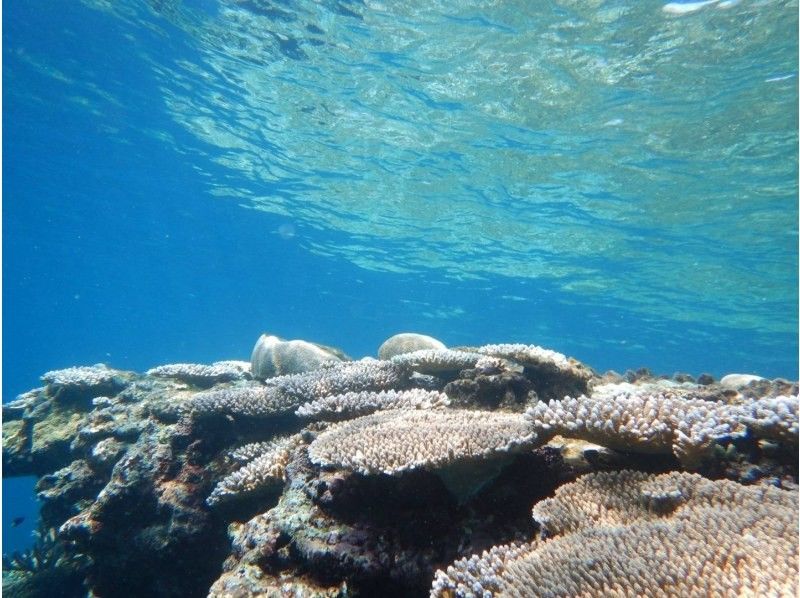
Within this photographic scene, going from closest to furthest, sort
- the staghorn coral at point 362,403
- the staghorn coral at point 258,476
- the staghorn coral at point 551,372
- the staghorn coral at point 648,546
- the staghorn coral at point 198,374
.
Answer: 1. the staghorn coral at point 648,546
2. the staghorn coral at point 258,476
3. the staghorn coral at point 362,403
4. the staghorn coral at point 551,372
5. the staghorn coral at point 198,374

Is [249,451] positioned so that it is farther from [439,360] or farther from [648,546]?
[648,546]

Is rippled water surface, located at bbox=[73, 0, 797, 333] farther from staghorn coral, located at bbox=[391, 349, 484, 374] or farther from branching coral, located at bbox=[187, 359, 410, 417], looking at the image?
branching coral, located at bbox=[187, 359, 410, 417]

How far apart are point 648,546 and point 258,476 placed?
356 cm

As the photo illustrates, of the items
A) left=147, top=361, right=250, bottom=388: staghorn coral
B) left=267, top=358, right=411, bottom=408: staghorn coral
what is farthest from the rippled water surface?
left=267, top=358, right=411, bottom=408: staghorn coral

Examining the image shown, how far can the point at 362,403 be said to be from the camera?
4.88 m

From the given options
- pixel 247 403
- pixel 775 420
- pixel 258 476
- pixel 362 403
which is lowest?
pixel 775 420

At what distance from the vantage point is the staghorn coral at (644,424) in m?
2.95

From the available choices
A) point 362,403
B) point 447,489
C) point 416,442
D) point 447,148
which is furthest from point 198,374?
point 447,148

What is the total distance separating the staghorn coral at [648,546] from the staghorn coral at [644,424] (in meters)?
0.28

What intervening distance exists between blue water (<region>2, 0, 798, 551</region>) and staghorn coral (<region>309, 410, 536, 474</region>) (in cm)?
1313

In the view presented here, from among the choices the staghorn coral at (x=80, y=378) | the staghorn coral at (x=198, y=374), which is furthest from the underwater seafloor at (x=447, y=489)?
the staghorn coral at (x=80, y=378)

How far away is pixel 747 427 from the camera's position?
10.1ft

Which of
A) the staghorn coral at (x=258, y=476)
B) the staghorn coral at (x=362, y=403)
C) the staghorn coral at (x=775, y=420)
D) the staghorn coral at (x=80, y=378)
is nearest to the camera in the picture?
the staghorn coral at (x=775, y=420)

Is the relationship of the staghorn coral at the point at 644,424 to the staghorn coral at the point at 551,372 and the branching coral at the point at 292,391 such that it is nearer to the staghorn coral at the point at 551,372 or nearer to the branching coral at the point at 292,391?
the staghorn coral at the point at 551,372
